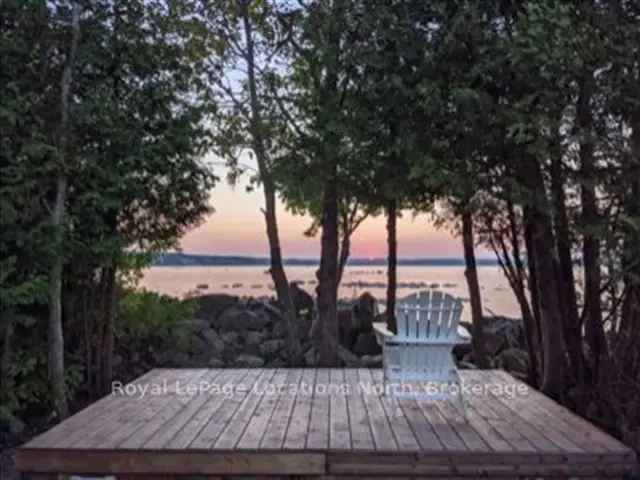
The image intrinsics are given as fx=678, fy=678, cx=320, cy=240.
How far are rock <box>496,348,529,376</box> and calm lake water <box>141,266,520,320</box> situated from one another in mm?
533

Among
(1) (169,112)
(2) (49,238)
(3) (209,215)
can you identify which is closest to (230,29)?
(1) (169,112)

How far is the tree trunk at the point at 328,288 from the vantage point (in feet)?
24.1

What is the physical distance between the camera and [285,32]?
22.9 feet

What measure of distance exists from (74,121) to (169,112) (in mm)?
898

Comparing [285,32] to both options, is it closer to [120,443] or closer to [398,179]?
[398,179]

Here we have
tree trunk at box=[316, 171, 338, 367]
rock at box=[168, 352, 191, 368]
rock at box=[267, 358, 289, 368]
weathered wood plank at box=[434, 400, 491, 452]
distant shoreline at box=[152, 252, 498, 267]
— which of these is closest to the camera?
weathered wood plank at box=[434, 400, 491, 452]

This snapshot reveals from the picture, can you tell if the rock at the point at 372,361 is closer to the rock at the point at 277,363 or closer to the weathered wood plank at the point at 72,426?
the rock at the point at 277,363

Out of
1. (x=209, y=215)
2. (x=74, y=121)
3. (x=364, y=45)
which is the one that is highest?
(x=364, y=45)

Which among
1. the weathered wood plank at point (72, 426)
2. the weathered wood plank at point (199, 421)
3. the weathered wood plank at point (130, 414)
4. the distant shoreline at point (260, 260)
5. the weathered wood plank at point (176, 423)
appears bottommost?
the weathered wood plank at point (72, 426)

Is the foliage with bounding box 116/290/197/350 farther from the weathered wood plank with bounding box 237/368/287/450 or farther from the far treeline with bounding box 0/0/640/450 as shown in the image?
the weathered wood plank with bounding box 237/368/287/450

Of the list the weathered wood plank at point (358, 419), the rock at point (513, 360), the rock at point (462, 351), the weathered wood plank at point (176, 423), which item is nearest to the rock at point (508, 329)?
the rock at point (513, 360)

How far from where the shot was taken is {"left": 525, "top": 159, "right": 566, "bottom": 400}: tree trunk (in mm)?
5594

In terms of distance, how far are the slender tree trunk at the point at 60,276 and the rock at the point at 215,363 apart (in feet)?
9.65

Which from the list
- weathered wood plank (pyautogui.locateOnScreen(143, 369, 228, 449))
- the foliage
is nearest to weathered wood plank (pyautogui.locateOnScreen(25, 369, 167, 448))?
weathered wood plank (pyautogui.locateOnScreen(143, 369, 228, 449))
